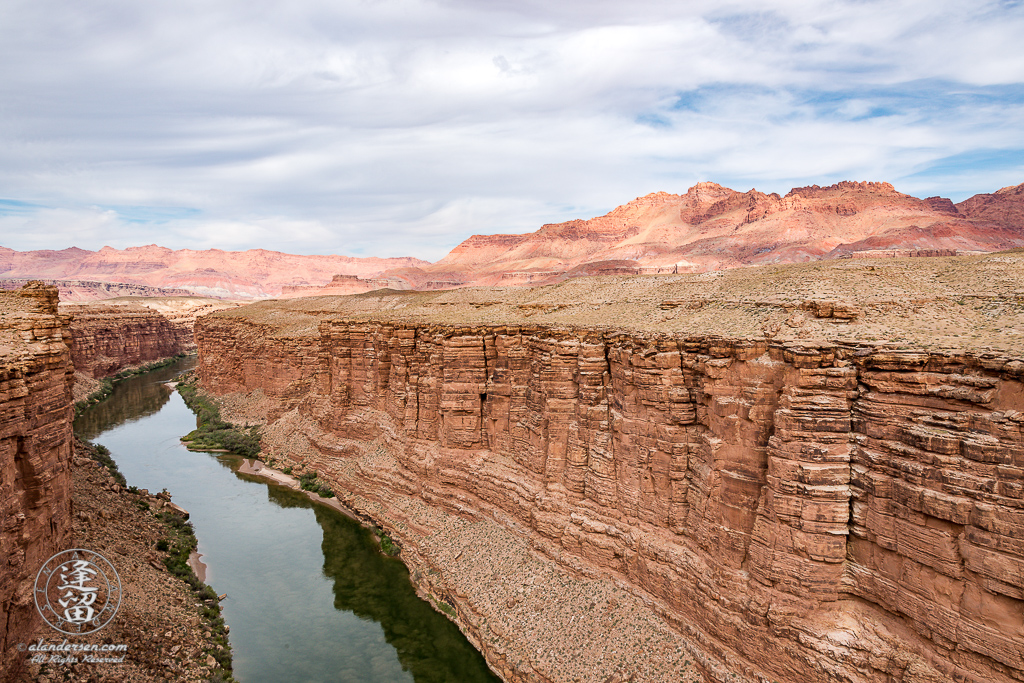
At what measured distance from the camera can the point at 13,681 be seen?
48.4ft

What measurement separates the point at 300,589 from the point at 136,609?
26.1 feet

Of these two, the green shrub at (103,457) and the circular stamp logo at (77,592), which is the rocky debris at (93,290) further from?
the circular stamp logo at (77,592)

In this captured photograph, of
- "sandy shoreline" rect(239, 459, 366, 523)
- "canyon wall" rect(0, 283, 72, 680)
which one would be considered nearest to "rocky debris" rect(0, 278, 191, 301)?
"sandy shoreline" rect(239, 459, 366, 523)

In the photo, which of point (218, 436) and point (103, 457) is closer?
point (103, 457)

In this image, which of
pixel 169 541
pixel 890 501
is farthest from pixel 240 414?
pixel 890 501

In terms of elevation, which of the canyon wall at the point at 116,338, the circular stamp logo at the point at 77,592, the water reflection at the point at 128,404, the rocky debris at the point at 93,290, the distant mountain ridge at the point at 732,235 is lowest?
the water reflection at the point at 128,404

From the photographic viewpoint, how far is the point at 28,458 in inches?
638

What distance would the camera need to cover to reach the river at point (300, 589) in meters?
21.5

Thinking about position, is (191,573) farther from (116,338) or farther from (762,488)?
(116,338)

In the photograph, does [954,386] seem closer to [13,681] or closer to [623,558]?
[623,558]

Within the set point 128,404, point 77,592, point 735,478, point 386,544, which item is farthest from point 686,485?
point 128,404

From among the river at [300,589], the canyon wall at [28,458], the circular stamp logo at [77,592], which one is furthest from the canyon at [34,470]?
the river at [300,589]

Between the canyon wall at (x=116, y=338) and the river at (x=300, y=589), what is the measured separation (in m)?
33.7

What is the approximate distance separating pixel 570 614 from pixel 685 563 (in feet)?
15.8
